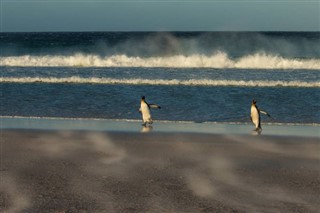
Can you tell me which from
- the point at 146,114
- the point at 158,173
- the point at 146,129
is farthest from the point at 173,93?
the point at 158,173

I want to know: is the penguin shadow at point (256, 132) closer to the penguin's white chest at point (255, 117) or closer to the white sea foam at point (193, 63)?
the penguin's white chest at point (255, 117)

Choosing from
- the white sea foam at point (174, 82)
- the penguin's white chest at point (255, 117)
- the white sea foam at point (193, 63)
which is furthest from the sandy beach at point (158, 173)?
the white sea foam at point (193, 63)

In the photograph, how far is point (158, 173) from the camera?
8.66 meters

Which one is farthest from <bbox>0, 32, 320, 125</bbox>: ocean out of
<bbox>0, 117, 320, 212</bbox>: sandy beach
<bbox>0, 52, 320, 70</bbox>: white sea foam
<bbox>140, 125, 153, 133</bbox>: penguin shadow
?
<bbox>0, 117, 320, 212</bbox>: sandy beach

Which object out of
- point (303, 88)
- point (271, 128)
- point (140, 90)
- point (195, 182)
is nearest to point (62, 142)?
point (195, 182)

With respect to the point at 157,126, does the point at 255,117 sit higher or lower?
higher

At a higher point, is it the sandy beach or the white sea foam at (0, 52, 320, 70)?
the white sea foam at (0, 52, 320, 70)

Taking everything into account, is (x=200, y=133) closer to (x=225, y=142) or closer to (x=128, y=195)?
(x=225, y=142)

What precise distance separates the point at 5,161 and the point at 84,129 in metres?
3.53

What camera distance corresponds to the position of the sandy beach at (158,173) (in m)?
7.29

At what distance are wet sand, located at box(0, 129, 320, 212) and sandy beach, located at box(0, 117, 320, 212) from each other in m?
0.01

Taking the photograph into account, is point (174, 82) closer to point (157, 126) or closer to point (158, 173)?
point (157, 126)

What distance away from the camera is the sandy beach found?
729cm

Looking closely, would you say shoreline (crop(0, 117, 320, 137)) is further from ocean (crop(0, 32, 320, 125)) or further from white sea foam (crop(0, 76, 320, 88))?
white sea foam (crop(0, 76, 320, 88))
